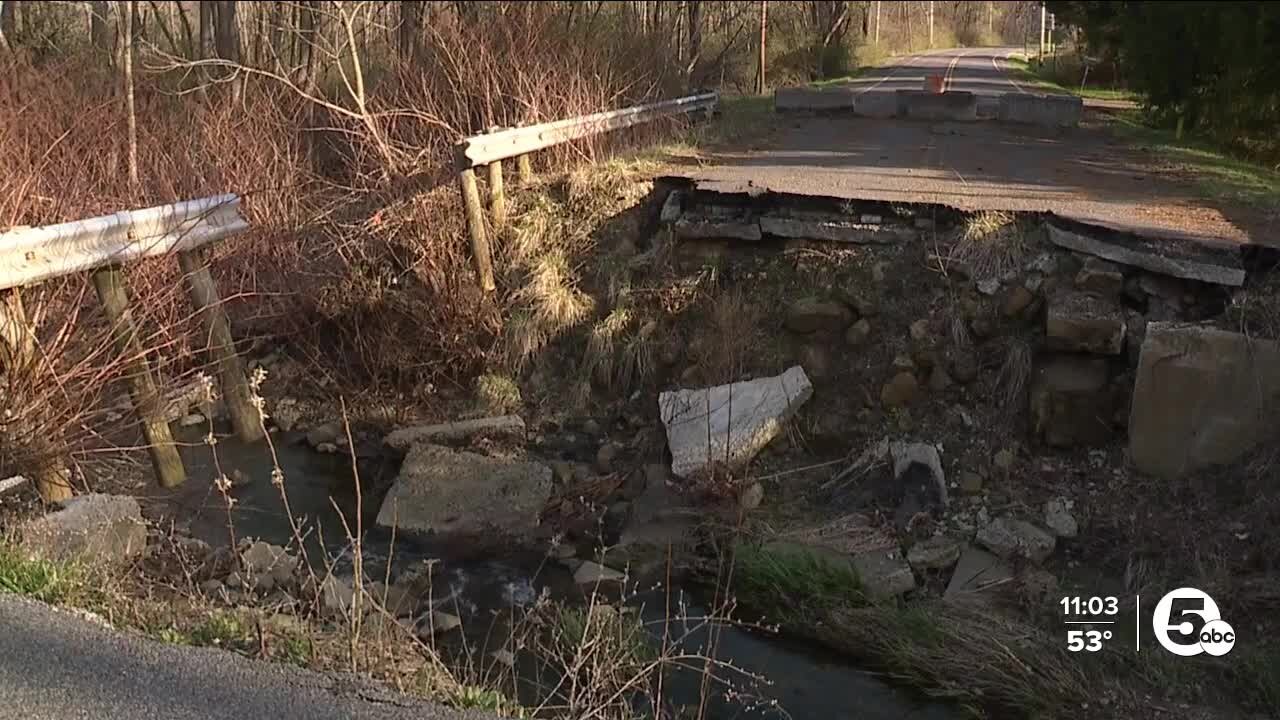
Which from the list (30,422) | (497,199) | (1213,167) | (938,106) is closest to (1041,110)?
(938,106)

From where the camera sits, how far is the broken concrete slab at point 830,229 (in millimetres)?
8352

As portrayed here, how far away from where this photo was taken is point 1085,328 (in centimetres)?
707

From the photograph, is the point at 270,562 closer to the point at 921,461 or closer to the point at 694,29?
the point at 921,461

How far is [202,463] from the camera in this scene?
7598 mm

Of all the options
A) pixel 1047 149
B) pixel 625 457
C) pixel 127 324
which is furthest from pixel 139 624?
pixel 1047 149

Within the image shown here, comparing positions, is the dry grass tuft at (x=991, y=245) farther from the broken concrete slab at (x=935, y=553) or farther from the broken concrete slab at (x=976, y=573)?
the broken concrete slab at (x=976, y=573)

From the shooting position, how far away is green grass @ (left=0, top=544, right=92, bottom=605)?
3730 mm

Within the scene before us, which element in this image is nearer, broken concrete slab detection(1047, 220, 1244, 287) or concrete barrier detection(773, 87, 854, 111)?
broken concrete slab detection(1047, 220, 1244, 287)

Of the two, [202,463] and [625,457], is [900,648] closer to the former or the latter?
[625,457]

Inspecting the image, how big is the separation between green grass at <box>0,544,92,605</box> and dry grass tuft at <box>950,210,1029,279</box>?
19.6 feet

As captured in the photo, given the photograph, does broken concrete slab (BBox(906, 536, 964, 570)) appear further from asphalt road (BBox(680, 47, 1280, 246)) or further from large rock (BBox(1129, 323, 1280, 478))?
asphalt road (BBox(680, 47, 1280, 246))

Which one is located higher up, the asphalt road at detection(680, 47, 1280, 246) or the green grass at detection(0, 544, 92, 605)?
the asphalt road at detection(680, 47, 1280, 246)

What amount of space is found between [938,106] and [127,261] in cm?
1328

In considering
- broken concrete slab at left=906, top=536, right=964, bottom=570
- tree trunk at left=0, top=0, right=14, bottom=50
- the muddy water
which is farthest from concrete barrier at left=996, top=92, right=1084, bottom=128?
tree trunk at left=0, top=0, right=14, bottom=50
